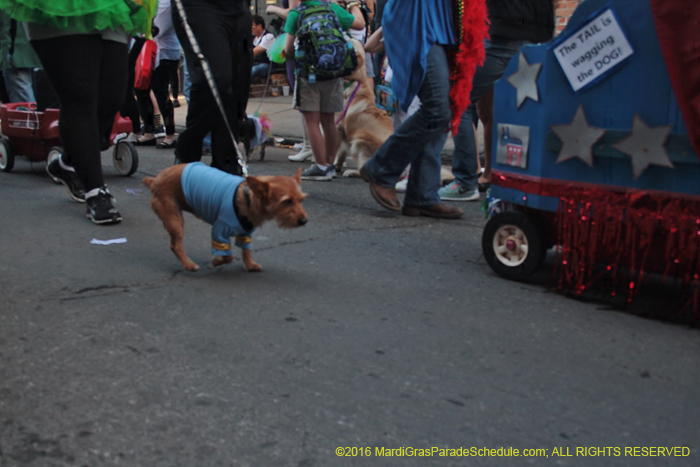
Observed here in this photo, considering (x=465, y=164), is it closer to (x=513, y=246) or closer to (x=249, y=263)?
(x=513, y=246)

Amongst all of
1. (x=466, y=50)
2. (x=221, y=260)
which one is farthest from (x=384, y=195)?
(x=221, y=260)

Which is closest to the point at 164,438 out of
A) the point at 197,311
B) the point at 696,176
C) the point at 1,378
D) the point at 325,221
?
the point at 1,378

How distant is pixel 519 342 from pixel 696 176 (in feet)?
3.04

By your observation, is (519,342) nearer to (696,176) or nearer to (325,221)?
(696,176)

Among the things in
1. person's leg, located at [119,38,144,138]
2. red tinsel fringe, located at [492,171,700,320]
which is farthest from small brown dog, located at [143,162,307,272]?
person's leg, located at [119,38,144,138]

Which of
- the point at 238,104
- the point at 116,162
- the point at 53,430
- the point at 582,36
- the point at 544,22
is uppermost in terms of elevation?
the point at 544,22

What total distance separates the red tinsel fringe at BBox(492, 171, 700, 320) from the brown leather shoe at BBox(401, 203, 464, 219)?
150 cm

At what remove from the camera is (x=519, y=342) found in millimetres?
2645

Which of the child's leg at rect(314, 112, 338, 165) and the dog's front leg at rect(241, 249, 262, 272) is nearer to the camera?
the dog's front leg at rect(241, 249, 262, 272)

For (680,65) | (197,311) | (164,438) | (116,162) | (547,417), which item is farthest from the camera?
(116,162)

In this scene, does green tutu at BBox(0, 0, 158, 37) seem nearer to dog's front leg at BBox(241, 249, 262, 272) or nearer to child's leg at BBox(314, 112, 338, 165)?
dog's front leg at BBox(241, 249, 262, 272)

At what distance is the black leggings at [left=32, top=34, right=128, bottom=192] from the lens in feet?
13.2

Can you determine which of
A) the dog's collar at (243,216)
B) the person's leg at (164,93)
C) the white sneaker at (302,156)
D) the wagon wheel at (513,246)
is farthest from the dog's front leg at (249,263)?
the person's leg at (164,93)

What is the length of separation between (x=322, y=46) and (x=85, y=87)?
2359mm
